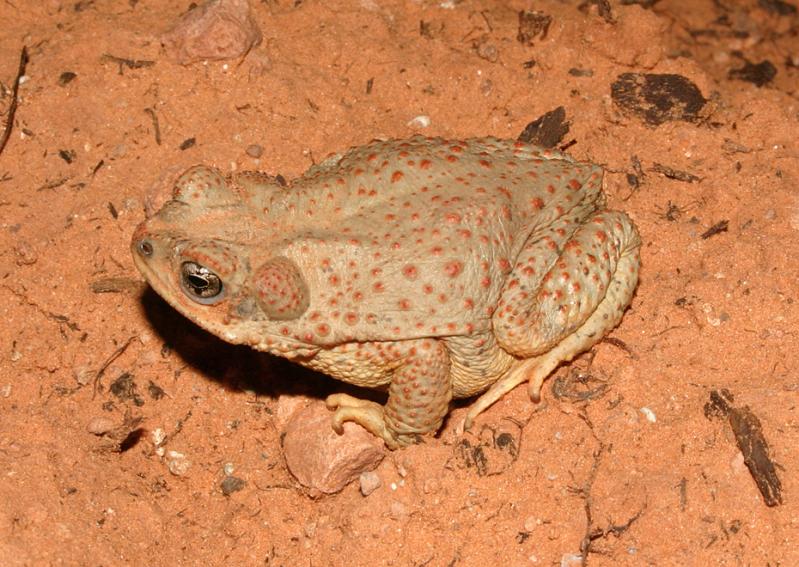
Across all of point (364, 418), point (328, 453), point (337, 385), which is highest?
point (364, 418)

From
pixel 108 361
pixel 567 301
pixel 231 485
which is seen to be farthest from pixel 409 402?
pixel 108 361

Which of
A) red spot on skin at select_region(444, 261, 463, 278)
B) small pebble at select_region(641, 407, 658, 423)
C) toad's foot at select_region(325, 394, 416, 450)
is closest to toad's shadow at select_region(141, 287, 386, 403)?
toad's foot at select_region(325, 394, 416, 450)

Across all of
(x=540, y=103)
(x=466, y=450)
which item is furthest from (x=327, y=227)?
(x=540, y=103)

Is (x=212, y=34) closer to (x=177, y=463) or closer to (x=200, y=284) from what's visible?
(x=200, y=284)

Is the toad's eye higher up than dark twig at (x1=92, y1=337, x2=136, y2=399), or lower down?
higher up

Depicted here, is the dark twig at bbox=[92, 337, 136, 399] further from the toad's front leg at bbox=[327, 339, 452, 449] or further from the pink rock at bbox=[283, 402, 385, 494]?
the toad's front leg at bbox=[327, 339, 452, 449]

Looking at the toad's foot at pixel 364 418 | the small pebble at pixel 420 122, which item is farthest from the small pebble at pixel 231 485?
the small pebble at pixel 420 122

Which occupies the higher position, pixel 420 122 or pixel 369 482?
pixel 420 122

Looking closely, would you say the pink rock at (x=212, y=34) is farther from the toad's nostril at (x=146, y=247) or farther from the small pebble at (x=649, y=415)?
the small pebble at (x=649, y=415)
